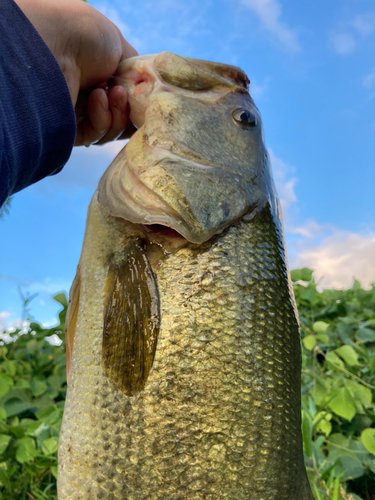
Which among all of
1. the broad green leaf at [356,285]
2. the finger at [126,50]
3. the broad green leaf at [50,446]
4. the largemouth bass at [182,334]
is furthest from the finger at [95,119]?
the broad green leaf at [356,285]

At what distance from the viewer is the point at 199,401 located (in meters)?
1.30

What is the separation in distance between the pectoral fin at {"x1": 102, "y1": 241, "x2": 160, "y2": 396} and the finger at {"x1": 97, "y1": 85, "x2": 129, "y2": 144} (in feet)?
2.62

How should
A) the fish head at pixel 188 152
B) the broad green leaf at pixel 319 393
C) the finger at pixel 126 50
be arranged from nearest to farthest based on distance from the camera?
the fish head at pixel 188 152 < the finger at pixel 126 50 < the broad green leaf at pixel 319 393

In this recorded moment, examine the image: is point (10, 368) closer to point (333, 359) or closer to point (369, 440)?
point (333, 359)

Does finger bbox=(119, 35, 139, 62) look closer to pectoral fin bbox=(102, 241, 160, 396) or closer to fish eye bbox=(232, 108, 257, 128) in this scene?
fish eye bbox=(232, 108, 257, 128)

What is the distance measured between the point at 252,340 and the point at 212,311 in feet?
0.60

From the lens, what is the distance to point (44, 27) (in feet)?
5.71

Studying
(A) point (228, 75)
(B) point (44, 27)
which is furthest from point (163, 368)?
(B) point (44, 27)

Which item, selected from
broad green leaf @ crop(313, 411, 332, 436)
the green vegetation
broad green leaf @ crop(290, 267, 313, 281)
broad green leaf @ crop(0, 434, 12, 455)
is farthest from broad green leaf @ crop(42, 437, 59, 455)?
broad green leaf @ crop(290, 267, 313, 281)

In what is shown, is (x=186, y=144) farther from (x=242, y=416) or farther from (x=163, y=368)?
(x=242, y=416)

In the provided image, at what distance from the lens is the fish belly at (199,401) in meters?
1.29

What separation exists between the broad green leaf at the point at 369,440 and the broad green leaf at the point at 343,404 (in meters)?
0.23

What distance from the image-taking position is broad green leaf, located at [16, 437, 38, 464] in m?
2.83

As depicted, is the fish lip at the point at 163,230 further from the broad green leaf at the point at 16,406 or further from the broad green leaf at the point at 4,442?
the broad green leaf at the point at 16,406
